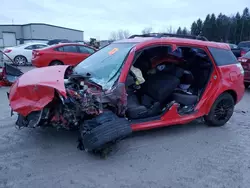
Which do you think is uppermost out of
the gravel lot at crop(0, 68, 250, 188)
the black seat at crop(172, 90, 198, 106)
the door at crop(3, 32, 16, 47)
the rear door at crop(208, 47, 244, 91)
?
the door at crop(3, 32, 16, 47)

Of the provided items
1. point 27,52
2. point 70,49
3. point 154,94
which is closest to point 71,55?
point 70,49

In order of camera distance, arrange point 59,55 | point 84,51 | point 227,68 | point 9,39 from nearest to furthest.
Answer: point 227,68
point 59,55
point 84,51
point 9,39

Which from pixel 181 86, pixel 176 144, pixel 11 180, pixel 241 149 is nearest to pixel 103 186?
pixel 11 180

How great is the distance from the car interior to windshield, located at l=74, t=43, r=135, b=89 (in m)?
0.36

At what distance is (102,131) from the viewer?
2723 mm

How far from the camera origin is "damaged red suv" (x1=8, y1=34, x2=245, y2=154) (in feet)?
9.34

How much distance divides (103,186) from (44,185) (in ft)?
2.22

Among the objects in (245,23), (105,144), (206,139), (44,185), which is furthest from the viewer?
(245,23)

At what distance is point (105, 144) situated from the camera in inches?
111

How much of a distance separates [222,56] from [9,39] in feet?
128

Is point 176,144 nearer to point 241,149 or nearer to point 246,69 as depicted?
point 241,149

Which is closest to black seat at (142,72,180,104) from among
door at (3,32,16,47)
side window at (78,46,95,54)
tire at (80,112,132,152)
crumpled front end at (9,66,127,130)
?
crumpled front end at (9,66,127,130)

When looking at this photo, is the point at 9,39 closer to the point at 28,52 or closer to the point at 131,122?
the point at 28,52

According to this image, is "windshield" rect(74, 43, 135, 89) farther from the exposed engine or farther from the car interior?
the car interior
